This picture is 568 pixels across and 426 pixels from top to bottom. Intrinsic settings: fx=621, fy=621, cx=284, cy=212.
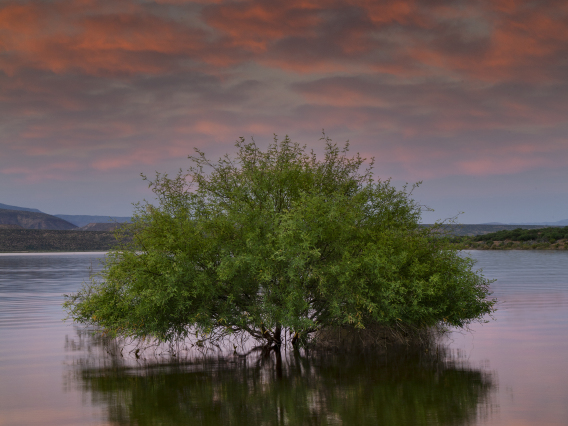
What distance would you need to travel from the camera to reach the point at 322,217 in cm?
2319

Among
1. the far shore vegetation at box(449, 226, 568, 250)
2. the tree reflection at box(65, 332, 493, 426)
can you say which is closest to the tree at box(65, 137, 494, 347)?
the tree reflection at box(65, 332, 493, 426)

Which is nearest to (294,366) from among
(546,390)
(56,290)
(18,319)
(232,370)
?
(232,370)

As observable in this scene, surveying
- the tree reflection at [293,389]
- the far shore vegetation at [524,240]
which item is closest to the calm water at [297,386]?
the tree reflection at [293,389]

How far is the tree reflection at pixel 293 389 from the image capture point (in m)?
16.8

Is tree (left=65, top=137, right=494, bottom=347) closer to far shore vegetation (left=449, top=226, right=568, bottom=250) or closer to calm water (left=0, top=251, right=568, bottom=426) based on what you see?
calm water (left=0, top=251, right=568, bottom=426)

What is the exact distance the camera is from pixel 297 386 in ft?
67.2

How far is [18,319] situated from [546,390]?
32.3m

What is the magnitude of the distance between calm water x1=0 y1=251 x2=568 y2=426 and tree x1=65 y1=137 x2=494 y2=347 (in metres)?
1.72

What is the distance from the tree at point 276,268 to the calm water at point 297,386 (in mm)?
1718

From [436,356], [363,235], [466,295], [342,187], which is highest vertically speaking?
[342,187]

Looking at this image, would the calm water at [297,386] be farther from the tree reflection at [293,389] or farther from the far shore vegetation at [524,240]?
the far shore vegetation at [524,240]

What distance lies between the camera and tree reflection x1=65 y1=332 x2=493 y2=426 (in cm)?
1681

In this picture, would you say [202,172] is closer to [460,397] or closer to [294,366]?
[294,366]

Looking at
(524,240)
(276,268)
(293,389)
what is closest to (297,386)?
(293,389)
